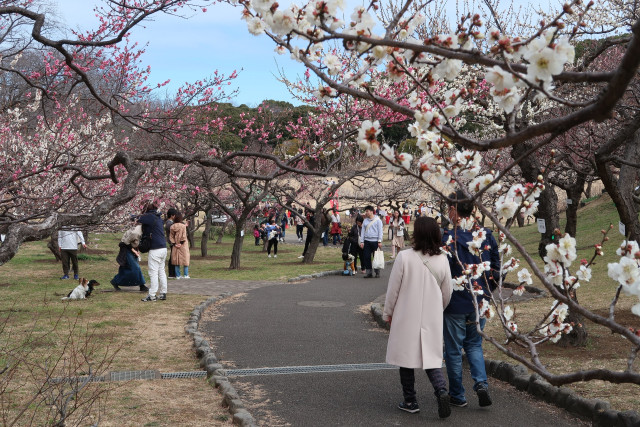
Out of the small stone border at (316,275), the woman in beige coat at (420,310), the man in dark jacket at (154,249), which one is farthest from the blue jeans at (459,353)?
the small stone border at (316,275)

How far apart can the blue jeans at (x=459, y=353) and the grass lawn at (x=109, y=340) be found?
6.91 feet

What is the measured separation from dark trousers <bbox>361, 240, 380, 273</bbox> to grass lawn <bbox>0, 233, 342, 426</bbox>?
2007mm

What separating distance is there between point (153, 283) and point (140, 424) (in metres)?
7.17

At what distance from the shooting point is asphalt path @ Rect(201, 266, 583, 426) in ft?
17.9

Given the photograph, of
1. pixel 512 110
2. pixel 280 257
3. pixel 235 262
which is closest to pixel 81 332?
pixel 512 110

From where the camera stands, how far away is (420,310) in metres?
5.55

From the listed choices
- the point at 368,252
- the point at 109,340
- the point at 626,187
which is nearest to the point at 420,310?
the point at 626,187

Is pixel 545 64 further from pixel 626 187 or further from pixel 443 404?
pixel 626 187

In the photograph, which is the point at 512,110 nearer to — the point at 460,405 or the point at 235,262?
the point at 460,405

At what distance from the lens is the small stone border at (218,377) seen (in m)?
5.26

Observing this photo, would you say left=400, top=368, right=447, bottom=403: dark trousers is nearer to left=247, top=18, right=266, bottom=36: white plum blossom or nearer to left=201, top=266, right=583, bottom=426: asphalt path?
left=201, top=266, right=583, bottom=426: asphalt path

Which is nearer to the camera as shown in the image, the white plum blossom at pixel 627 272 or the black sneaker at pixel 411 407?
the white plum blossom at pixel 627 272

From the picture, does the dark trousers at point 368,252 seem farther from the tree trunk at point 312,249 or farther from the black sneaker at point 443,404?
the black sneaker at point 443,404

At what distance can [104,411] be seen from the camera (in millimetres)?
5387
